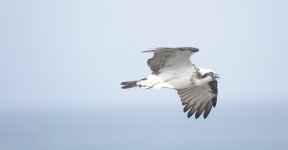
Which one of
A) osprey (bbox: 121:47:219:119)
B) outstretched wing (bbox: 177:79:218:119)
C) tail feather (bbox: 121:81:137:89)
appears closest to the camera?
osprey (bbox: 121:47:219:119)

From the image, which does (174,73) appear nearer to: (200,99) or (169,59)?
(169,59)

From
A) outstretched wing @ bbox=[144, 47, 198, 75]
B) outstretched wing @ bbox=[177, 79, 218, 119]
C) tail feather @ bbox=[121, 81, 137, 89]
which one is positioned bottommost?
outstretched wing @ bbox=[177, 79, 218, 119]

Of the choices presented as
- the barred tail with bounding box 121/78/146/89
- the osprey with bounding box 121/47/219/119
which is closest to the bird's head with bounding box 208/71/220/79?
the osprey with bounding box 121/47/219/119

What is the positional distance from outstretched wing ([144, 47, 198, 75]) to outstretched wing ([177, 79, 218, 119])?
1500 mm

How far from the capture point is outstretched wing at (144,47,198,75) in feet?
55.9

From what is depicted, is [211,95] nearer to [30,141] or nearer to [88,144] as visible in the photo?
[88,144]

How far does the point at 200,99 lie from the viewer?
19.2m

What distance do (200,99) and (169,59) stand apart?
2.03 m

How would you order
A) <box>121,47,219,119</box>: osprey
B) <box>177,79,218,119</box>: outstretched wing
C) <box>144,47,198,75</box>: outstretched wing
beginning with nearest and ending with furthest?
<box>144,47,198,75</box>: outstretched wing < <box>121,47,219,119</box>: osprey < <box>177,79,218,119</box>: outstretched wing

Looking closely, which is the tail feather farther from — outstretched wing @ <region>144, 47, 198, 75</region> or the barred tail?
outstretched wing @ <region>144, 47, 198, 75</region>

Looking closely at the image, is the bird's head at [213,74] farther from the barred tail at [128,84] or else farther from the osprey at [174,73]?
the barred tail at [128,84]

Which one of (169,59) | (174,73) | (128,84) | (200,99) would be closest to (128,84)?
(128,84)

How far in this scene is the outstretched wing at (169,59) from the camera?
17.0 meters

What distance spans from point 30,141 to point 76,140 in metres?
5.73
